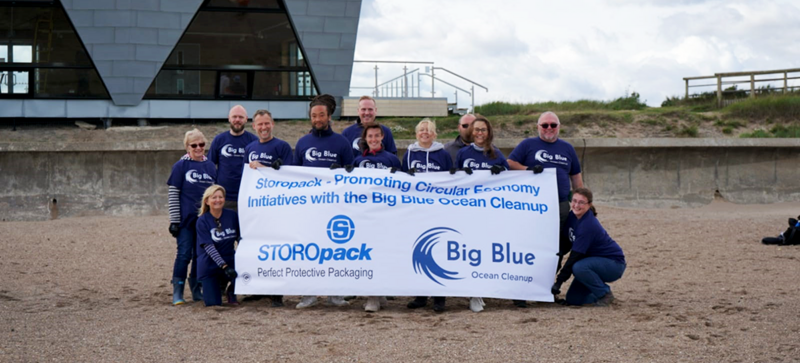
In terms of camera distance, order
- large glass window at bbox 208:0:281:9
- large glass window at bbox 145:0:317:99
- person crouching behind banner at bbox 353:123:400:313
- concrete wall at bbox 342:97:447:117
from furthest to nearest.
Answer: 1. concrete wall at bbox 342:97:447:117
2. large glass window at bbox 145:0:317:99
3. large glass window at bbox 208:0:281:9
4. person crouching behind banner at bbox 353:123:400:313

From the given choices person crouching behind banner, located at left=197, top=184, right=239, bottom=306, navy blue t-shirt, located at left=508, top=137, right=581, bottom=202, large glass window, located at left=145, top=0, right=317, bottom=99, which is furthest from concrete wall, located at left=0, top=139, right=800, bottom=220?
person crouching behind banner, located at left=197, top=184, right=239, bottom=306

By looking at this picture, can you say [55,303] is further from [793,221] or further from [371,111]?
[793,221]

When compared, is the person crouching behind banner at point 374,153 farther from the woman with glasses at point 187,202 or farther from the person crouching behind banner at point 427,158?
the woman with glasses at point 187,202

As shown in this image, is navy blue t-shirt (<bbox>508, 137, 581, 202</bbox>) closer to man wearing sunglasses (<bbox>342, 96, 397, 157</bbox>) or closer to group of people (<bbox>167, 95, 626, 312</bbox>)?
group of people (<bbox>167, 95, 626, 312</bbox>)

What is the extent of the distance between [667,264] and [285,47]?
44.1 feet

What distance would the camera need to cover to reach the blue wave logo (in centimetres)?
702

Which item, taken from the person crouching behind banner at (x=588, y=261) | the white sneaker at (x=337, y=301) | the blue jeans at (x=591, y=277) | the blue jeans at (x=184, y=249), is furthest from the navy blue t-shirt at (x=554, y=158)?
the blue jeans at (x=184, y=249)

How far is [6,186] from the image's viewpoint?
15609 mm

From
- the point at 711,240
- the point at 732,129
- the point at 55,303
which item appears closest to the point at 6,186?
the point at 55,303

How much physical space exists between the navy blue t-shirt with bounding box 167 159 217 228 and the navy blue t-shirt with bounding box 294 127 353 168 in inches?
41.7

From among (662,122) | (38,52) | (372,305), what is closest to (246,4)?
(38,52)

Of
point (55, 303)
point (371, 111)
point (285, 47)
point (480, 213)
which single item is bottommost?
point (55, 303)

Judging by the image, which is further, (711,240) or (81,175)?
(81,175)

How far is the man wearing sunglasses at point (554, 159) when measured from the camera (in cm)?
753
